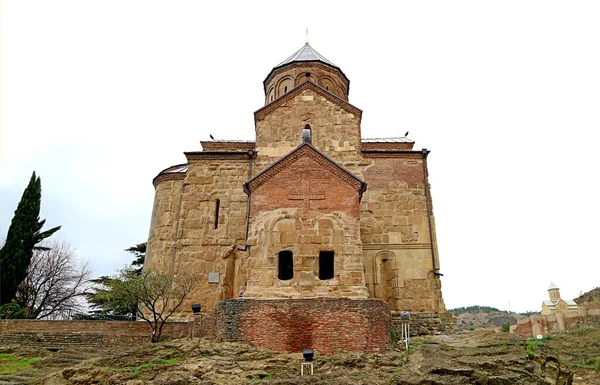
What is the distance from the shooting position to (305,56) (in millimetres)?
22281

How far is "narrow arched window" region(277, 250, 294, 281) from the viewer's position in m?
12.8

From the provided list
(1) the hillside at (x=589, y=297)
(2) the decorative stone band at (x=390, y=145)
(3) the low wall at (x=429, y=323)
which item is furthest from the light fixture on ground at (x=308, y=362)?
(1) the hillside at (x=589, y=297)

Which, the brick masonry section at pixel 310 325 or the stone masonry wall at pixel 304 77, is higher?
the stone masonry wall at pixel 304 77

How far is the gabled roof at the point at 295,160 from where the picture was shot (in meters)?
13.1

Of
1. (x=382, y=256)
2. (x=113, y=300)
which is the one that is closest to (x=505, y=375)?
(x=382, y=256)

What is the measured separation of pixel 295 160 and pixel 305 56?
429 inches

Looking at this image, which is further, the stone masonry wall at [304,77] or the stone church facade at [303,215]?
the stone masonry wall at [304,77]

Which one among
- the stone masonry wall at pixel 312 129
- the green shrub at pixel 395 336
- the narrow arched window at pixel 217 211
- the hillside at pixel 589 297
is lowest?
the green shrub at pixel 395 336

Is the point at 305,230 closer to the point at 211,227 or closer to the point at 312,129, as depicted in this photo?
the point at 211,227

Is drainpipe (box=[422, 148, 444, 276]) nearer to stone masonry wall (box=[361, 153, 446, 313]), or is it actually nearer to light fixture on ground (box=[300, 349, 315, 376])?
stone masonry wall (box=[361, 153, 446, 313])

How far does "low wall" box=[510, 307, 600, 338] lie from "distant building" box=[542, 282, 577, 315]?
4.96 meters

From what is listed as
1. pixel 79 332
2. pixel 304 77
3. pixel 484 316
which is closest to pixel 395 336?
pixel 79 332

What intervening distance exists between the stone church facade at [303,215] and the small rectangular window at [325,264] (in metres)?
0.03

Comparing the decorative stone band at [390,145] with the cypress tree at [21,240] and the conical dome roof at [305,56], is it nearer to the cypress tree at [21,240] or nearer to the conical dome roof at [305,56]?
the conical dome roof at [305,56]
